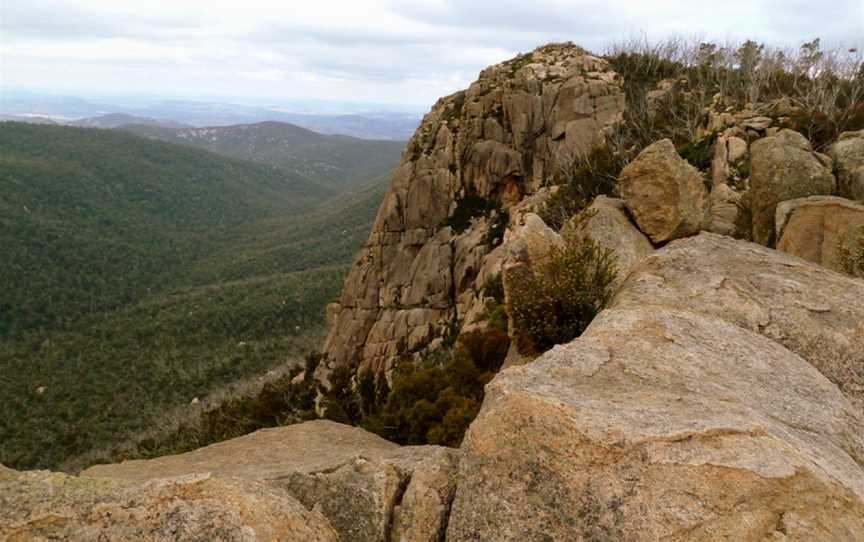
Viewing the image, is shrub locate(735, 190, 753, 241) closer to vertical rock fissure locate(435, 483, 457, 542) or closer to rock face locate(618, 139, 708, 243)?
rock face locate(618, 139, 708, 243)

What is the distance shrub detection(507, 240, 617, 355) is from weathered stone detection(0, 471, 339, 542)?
272 inches

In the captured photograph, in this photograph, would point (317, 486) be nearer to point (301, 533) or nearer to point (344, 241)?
point (301, 533)

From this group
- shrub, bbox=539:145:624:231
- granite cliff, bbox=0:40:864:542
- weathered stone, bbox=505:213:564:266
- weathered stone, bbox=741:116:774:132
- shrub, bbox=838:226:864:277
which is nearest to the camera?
granite cliff, bbox=0:40:864:542

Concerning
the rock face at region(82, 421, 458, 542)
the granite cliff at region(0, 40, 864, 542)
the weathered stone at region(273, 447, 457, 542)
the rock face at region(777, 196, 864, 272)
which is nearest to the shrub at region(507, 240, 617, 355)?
the granite cliff at region(0, 40, 864, 542)

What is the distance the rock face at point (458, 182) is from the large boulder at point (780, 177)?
59.7 feet

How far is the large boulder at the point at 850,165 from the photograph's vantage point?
45.2 feet

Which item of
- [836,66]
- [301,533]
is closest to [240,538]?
[301,533]

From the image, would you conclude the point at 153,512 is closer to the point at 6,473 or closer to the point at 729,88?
the point at 6,473

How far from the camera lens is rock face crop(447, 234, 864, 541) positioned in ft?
15.1

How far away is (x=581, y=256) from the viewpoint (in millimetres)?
11578

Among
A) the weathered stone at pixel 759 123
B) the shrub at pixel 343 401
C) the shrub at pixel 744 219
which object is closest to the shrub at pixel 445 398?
the shrub at pixel 343 401

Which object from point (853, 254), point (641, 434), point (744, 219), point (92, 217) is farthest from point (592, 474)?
point (92, 217)

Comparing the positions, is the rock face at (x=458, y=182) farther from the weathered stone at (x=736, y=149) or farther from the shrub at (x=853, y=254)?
the shrub at (x=853, y=254)

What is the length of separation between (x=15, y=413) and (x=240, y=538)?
66288 millimetres
